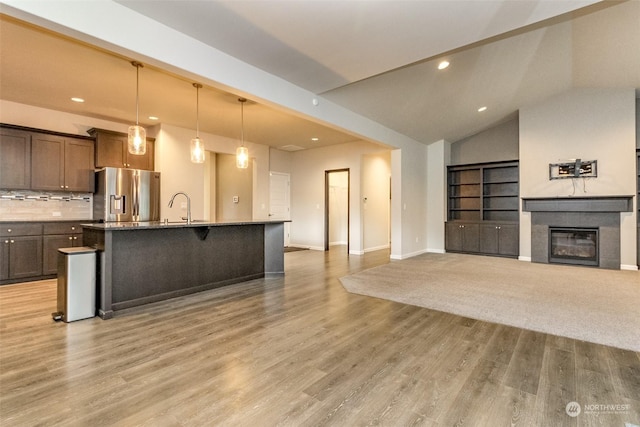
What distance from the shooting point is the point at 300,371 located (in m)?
2.11

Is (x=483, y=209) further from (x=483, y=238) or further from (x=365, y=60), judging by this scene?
(x=365, y=60)

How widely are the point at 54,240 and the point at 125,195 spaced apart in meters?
1.20

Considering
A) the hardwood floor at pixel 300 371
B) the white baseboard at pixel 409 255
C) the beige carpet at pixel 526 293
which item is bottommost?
the hardwood floor at pixel 300 371

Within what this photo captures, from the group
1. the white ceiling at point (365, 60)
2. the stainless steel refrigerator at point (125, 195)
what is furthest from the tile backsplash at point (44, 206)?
the white ceiling at point (365, 60)

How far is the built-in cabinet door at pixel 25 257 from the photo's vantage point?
14.6ft

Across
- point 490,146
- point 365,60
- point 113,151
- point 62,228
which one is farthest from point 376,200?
point 62,228

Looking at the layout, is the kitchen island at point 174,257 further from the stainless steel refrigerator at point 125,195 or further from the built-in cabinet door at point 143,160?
the built-in cabinet door at point 143,160

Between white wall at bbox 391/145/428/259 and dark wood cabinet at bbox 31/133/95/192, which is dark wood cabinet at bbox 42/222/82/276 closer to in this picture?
dark wood cabinet at bbox 31/133/95/192

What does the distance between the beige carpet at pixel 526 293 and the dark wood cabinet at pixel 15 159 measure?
514 cm

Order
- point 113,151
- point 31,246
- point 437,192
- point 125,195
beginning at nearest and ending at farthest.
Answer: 1. point 31,246
2. point 125,195
3. point 113,151
4. point 437,192

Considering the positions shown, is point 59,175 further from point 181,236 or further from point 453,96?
point 453,96

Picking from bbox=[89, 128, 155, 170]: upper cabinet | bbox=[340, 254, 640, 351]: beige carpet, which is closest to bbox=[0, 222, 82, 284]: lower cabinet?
bbox=[89, 128, 155, 170]: upper cabinet

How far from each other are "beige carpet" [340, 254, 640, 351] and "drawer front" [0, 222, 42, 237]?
186 inches

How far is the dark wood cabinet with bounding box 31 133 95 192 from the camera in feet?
15.7
